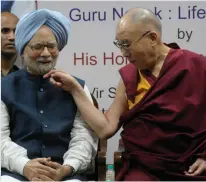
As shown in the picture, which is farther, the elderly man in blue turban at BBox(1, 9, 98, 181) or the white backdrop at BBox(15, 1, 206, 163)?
the white backdrop at BBox(15, 1, 206, 163)

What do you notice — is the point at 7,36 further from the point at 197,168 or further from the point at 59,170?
the point at 197,168

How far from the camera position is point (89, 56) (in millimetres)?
2869

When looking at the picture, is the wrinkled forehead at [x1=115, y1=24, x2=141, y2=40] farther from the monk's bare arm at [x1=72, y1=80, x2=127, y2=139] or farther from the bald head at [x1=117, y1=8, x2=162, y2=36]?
the monk's bare arm at [x1=72, y1=80, x2=127, y2=139]

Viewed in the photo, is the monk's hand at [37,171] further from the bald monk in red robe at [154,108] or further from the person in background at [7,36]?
the person in background at [7,36]

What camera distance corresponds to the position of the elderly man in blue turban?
2.21 metres

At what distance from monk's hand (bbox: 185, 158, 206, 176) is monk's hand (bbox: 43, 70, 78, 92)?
2.21 ft

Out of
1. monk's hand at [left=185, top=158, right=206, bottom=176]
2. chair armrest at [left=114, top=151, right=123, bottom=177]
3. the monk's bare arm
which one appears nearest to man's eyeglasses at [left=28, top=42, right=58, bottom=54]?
the monk's bare arm

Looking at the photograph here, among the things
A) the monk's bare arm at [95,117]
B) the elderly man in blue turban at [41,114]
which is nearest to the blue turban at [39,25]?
the elderly man in blue turban at [41,114]

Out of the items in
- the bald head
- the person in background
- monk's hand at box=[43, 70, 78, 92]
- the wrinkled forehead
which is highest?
the bald head

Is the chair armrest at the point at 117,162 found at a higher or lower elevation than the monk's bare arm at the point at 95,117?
lower

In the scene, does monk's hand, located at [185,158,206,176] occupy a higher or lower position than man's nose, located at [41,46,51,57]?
lower

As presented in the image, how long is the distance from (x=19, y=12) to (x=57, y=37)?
65 centimetres

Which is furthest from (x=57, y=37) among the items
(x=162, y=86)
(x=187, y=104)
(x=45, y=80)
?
(x=187, y=104)

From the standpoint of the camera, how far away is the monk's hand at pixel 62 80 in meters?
2.26
